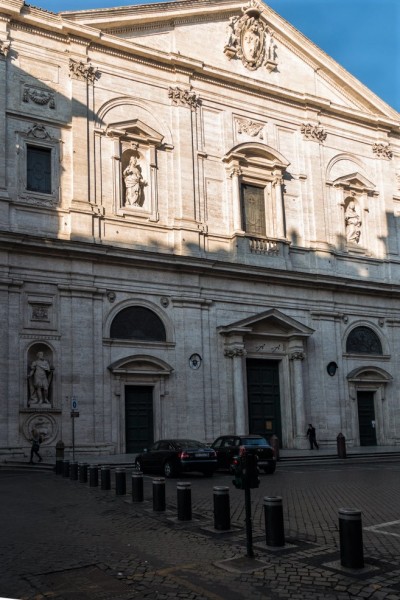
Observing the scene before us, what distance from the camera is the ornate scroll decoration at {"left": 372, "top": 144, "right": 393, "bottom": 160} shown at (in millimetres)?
37781

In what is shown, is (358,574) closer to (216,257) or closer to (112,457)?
(112,457)

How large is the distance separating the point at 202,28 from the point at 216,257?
459 inches

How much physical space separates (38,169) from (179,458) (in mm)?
14122

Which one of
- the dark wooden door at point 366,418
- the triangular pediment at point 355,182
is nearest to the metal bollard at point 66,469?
the dark wooden door at point 366,418

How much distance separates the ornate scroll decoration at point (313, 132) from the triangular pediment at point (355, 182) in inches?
92.8

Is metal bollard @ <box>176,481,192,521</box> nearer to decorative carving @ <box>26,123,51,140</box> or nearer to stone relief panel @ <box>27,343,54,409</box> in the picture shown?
stone relief panel @ <box>27,343,54,409</box>

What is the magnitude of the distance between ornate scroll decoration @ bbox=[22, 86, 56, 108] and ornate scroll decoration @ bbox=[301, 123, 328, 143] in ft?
44.6

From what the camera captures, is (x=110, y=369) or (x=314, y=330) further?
(x=314, y=330)

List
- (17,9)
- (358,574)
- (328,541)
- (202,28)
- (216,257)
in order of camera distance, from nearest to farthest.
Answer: (358,574) → (328,541) → (17,9) → (216,257) → (202,28)

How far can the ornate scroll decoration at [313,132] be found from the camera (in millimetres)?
34938

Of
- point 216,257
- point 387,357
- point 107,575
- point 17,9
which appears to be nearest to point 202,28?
point 17,9

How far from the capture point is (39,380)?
24.8 meters

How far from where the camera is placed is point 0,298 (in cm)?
2484

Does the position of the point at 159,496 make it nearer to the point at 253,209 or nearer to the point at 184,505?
the point at 184,505
